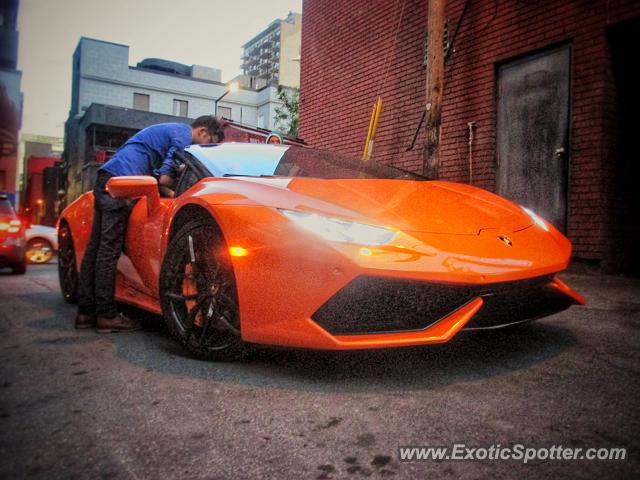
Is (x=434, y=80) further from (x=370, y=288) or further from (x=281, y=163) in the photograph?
(x=370, y=288)

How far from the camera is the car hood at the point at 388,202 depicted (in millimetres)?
2088

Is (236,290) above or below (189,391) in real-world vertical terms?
above

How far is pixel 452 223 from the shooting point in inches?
86.8

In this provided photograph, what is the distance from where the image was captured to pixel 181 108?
38.8 m

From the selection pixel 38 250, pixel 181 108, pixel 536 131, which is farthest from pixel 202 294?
pixel 181 108

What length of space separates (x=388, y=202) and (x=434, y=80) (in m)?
4.02

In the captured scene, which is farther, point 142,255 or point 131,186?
point 142,255

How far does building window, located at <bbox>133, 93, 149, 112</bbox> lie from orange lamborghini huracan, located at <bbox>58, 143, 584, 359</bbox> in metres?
37.6

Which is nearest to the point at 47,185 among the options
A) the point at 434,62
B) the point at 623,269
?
the point at 434,62

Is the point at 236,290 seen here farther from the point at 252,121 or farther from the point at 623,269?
the point at 252,121

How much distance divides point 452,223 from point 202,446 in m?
1.34

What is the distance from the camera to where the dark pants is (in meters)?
3.12

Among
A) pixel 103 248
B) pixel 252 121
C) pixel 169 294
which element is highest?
pixel 252 121

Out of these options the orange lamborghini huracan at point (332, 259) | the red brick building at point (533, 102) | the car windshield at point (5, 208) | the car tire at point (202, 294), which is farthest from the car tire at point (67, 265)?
the red brick building at point (533, 102)
